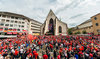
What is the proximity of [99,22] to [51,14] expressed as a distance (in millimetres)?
27765

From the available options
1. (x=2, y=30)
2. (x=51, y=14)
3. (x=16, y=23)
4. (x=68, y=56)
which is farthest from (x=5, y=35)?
(x=68, y=56)

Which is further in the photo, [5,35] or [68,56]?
[5,35]

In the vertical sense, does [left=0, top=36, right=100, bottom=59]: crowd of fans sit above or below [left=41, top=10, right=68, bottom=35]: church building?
below

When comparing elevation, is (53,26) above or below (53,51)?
above

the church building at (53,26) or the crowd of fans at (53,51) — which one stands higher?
the church building at (53,26)

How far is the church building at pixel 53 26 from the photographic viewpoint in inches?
1235

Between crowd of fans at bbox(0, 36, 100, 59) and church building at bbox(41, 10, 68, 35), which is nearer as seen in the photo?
crowd of fans at bbox(0, 36, 100, 59)

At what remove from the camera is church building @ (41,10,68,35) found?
103 ft

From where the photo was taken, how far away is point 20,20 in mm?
37375

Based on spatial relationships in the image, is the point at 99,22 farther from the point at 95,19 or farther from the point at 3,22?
the point at 3,22

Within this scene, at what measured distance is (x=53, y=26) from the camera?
33719mm

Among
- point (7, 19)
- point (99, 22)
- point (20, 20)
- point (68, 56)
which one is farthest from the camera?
point (20, 20)

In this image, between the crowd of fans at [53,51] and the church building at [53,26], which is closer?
the crowd of fans at [53,51]

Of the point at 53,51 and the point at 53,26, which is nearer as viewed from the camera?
the point at 53,51
